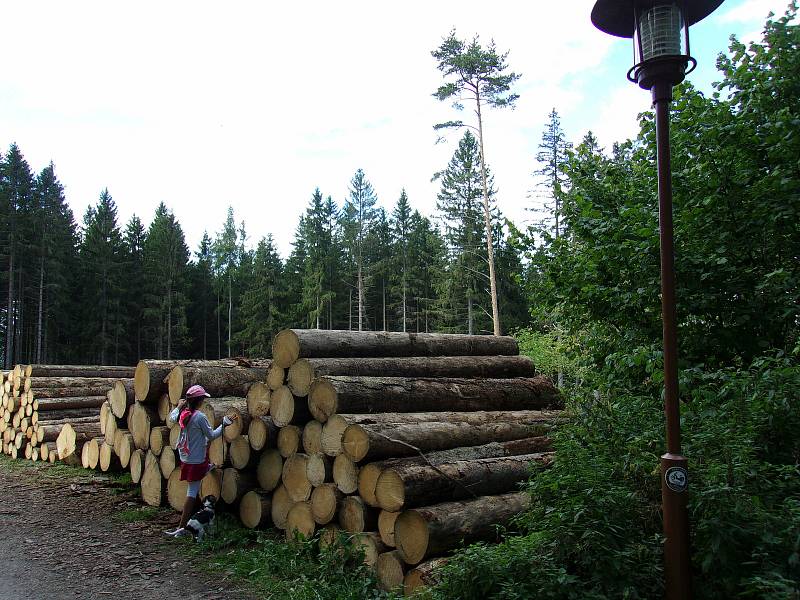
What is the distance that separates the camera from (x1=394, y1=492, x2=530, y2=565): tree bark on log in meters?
5.36

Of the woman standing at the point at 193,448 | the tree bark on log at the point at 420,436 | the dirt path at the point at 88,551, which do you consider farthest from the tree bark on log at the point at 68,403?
the tree bark on log at the point at 420,436

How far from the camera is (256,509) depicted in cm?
721

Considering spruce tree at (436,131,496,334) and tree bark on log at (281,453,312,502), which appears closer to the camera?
tree bark on log at (281,453,312,502)

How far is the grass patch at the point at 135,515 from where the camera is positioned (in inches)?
322

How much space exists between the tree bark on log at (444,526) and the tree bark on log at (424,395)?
63.3 inches

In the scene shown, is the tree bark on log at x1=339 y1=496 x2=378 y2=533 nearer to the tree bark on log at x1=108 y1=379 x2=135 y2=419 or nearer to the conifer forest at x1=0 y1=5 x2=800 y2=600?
the conifer forest at x1=0 y1=5 x2=800 y2=600

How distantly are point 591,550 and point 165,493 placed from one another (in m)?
6.84

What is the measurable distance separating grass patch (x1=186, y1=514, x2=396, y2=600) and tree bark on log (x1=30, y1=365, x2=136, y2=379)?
366 inches

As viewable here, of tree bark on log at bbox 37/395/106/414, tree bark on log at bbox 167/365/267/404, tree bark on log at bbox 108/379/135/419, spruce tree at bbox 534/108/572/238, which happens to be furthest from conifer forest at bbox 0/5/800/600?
spruce tree at bbox 534/108/572/238

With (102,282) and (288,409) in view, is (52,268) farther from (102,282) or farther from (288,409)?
(288,409)

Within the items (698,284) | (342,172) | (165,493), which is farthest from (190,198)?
(698,284)

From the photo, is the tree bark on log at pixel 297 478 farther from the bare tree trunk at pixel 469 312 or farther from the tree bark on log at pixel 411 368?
the bare tree trunk at pixel 469 312

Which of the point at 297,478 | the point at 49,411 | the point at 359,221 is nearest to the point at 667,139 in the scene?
the point at 297,478

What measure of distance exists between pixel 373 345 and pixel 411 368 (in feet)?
2.08
